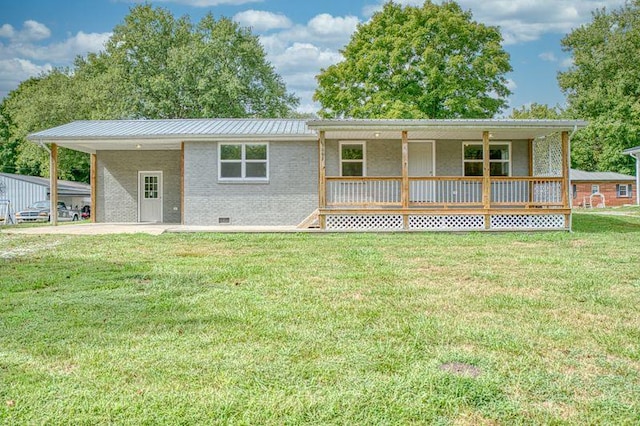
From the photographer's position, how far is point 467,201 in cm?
1444

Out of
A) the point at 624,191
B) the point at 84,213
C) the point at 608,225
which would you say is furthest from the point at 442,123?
the point at 624,191

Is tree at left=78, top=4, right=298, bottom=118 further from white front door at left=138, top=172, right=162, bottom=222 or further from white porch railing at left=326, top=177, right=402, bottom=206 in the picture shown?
white porch railing at left=326, top=177, right=402, bottom=206

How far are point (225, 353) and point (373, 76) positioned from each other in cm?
2687

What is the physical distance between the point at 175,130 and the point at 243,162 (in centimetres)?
248

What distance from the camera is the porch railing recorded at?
528 inches

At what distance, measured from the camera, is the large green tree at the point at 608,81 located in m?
36.9

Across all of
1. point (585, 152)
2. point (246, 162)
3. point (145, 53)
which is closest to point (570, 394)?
point (246, 162)

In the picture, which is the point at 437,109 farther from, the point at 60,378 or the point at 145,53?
the point at 60,378

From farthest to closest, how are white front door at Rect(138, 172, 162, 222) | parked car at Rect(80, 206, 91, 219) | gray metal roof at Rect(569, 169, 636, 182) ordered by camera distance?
gray metal roof at Rect(569, 169, 636, 182), parked car at Rect(80, 206, 91, 219), white front door at Rect(138, 172, 162, 222)

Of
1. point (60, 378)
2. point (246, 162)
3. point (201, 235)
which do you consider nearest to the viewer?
point (60, 378)

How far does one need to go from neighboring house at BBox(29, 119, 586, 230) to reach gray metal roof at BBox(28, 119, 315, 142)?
0.14ft

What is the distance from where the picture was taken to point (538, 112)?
4491 cm

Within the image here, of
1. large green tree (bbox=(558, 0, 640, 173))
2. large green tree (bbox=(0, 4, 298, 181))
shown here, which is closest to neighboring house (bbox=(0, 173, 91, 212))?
large green tree (bbox=(0, 4, 298, 181))

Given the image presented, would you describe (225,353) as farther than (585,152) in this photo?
No
